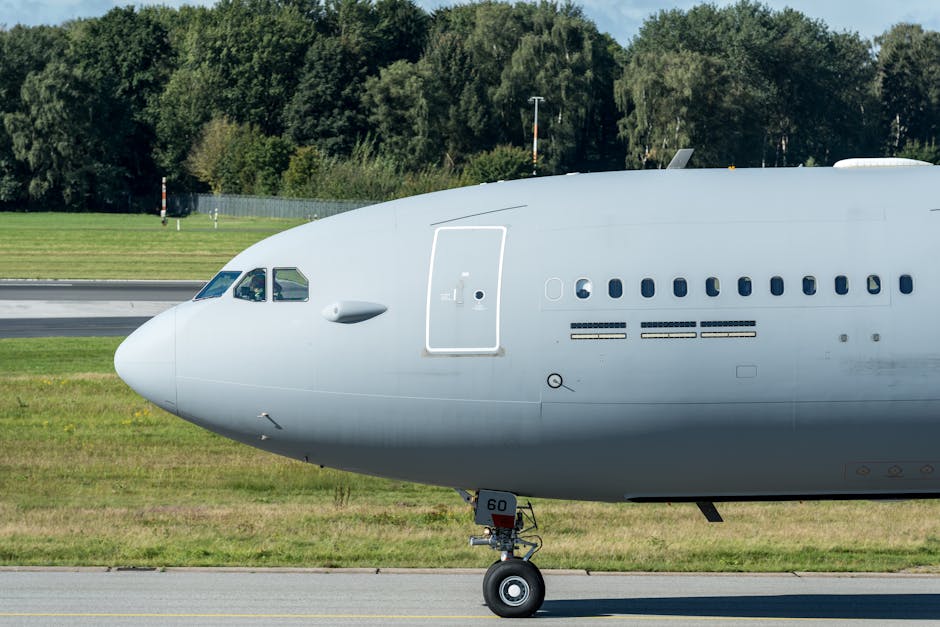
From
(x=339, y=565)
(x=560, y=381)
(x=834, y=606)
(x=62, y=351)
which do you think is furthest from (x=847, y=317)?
(x=62, y=351)

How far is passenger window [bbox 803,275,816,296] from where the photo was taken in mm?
14492

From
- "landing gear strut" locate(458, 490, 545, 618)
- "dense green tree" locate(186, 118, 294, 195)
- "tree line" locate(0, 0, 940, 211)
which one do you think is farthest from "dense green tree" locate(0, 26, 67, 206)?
"landing gear strut" locate(458, 490, 545, 618)

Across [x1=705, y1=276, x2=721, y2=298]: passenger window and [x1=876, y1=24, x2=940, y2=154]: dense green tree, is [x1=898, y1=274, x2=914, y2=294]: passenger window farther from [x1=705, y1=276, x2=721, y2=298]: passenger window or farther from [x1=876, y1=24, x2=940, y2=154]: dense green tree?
[x1=876, y1=24, x2=940, y2=154]: dense green tree

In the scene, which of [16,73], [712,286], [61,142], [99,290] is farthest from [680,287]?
[16,73]

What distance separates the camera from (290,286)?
49.9 feet

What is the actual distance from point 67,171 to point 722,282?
14505 cm

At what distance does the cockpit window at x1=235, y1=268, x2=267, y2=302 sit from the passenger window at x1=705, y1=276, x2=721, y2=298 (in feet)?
15.6

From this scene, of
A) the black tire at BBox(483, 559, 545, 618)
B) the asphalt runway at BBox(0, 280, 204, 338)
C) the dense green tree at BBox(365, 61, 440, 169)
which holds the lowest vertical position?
the black tire at BBox(483, 559, 545, 618)

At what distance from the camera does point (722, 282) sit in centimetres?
1451

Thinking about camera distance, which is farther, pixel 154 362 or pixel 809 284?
pixel 154 362

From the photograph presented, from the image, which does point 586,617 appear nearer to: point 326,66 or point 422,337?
point 422,337

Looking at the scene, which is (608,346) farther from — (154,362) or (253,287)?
(154,362)

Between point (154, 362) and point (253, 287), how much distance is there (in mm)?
1345

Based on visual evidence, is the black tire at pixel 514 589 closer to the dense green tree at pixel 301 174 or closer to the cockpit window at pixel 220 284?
the cockpit window at pixel 220 284
